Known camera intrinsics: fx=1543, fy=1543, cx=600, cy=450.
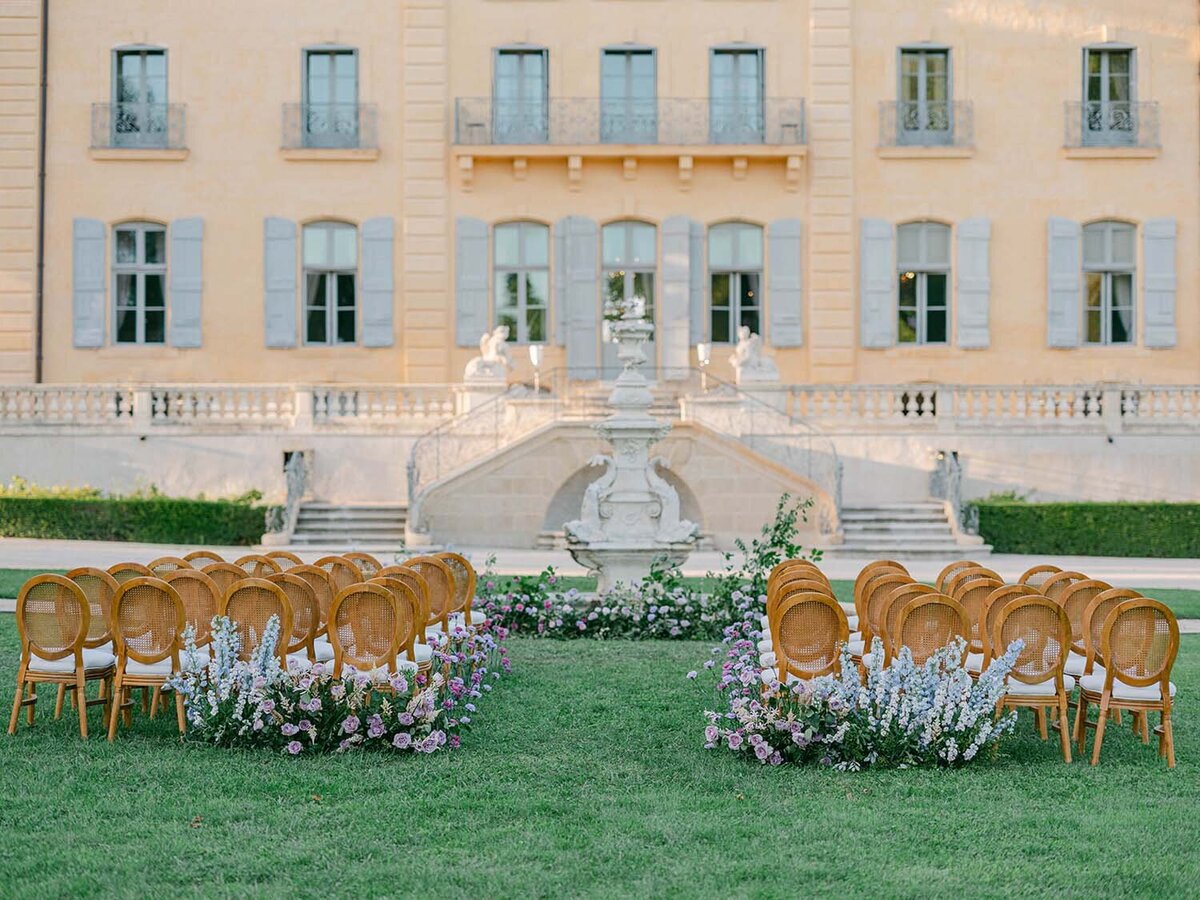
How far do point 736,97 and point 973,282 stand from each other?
489 cm

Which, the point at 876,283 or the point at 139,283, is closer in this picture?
the point at 876,283

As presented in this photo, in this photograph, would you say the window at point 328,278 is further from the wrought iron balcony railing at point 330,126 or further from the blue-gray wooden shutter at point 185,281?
the blue-gray wooden shutter at point 185,281

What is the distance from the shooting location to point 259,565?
965cm

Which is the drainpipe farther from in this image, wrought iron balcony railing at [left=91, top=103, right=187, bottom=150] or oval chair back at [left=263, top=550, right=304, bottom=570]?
oval chair back at [left=263, top=550, right=304, bottom=570]

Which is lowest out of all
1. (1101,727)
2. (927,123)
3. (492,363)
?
(1101,727)

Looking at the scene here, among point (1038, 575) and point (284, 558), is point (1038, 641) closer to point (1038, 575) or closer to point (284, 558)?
point (1038, 575)

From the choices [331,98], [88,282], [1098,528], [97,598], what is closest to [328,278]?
[331,98]

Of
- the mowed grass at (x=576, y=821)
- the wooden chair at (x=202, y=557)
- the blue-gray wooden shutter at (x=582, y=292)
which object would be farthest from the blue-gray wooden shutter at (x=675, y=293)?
the mowed grass at (x=576, y=821)

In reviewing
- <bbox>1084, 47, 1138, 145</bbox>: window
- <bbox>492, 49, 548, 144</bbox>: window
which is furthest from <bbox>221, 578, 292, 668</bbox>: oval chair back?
<bbox>1084, 47, 1138, 145</bbox>: window

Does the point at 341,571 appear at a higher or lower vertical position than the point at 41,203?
lower

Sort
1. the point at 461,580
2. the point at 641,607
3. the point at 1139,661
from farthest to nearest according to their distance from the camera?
1. the point at 641,607
2. the point at 461,580
3. the point at 1139,661

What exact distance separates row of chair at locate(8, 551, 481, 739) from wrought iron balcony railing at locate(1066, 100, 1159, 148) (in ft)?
64.4

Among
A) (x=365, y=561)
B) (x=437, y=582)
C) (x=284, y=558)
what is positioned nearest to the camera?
(x=437, y=582)

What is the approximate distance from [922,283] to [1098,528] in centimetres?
624
